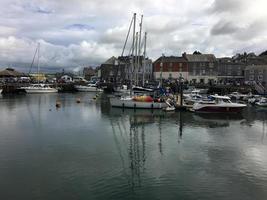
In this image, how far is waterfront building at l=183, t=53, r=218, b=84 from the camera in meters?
115

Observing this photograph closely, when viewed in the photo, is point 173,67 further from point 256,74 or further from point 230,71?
point 256,74

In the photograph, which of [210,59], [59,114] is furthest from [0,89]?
[210,59]

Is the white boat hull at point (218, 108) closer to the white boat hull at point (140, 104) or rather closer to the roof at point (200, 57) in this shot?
the white boat hull at point (140, 104)

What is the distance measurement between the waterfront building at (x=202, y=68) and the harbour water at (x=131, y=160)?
75.8 meters

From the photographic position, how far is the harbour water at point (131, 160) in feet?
56.5

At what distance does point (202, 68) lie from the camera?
11531 cm

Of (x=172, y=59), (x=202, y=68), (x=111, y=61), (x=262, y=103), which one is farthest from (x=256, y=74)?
(x=111, y=61)

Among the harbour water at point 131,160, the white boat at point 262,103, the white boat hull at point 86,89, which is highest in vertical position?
the white boat hull at point 86,89

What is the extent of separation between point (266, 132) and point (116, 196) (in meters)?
24.4

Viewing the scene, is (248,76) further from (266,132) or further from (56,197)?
(56,197)

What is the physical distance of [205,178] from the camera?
19.3m

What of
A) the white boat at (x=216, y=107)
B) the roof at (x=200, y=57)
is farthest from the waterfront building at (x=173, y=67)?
the white boat at (x=216, y=107)

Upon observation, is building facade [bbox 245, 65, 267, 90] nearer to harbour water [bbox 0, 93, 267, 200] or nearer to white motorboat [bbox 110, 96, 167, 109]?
white motorboat [bbox 110, 96, 167, 109]

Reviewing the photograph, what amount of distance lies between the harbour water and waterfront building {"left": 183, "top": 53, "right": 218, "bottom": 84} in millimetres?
75755
